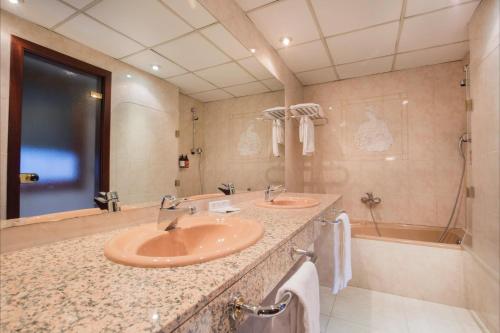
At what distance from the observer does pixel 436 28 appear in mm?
1842

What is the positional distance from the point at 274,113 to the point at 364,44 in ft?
3.50

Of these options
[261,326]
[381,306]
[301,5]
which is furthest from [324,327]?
[301,5]

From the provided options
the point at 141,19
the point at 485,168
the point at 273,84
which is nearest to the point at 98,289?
the point at 141,19

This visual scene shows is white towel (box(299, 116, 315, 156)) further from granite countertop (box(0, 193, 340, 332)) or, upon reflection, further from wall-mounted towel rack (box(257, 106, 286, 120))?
granite countertop (box(0, 193, 340, 332))

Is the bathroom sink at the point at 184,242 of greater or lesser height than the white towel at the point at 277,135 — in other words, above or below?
below

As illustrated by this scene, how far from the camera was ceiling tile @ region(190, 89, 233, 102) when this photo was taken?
133 cm

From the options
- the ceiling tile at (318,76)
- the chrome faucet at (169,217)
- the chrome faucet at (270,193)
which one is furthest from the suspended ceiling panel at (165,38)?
the ceiling tile at (318,76)

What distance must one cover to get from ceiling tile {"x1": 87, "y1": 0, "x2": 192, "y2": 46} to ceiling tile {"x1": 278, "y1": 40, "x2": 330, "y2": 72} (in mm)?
1285

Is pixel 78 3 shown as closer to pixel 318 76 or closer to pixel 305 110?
pixel 305 110

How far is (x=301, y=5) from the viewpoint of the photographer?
1.60m

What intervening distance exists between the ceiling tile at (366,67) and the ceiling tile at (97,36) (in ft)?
7.59

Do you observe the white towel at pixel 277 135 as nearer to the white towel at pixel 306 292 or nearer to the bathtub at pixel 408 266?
the bathtub at pixel 408 266

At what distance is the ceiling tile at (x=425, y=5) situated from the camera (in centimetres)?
155

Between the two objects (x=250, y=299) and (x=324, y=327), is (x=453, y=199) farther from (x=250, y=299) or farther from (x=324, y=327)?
(x=250, y=299)
